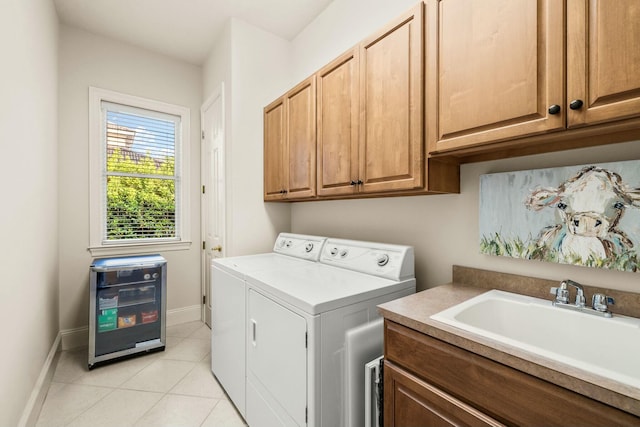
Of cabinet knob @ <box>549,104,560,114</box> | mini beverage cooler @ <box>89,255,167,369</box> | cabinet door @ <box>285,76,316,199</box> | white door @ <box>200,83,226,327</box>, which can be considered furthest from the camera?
white door @ <box>200,83,226,327</box>

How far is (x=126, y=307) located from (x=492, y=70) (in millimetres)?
3057

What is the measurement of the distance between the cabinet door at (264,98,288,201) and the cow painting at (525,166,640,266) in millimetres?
1722

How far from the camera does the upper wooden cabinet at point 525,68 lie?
0.82 meters

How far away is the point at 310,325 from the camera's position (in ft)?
3.87

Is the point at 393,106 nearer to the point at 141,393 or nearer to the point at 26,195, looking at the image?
the point at 26,195

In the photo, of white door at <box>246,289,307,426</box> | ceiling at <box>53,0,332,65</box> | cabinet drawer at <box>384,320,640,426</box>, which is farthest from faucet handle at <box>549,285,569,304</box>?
ceiling at <box>53,0,332,65</box>

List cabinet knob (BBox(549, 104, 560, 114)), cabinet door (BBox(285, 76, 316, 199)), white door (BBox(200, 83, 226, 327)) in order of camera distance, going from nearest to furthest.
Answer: cabinet knob (BBox(549, 104, 560, 114)) → cabinet door (BBox(285, 76, 316, 199)) → white door (BBox(200, 83, 226, 327))

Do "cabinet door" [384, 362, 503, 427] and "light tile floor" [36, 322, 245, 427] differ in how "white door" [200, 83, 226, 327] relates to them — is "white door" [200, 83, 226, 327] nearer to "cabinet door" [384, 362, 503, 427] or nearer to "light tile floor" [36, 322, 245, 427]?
"light tile floor" [36, 322, 245, 427]

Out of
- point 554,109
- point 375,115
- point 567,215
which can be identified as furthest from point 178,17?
point 567,215

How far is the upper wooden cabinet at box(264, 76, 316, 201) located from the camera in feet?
6.73

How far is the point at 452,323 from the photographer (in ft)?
3.08

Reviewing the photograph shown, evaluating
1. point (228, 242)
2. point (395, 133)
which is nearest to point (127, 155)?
point (228, 242)

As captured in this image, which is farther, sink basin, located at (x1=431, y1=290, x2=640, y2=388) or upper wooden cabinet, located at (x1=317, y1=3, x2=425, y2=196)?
upper wooden cabinet, located at (x1=317, y1=3, x2=425, y2=196)

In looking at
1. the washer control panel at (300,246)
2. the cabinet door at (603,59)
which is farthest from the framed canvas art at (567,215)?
the washer control panel at (300,246)
